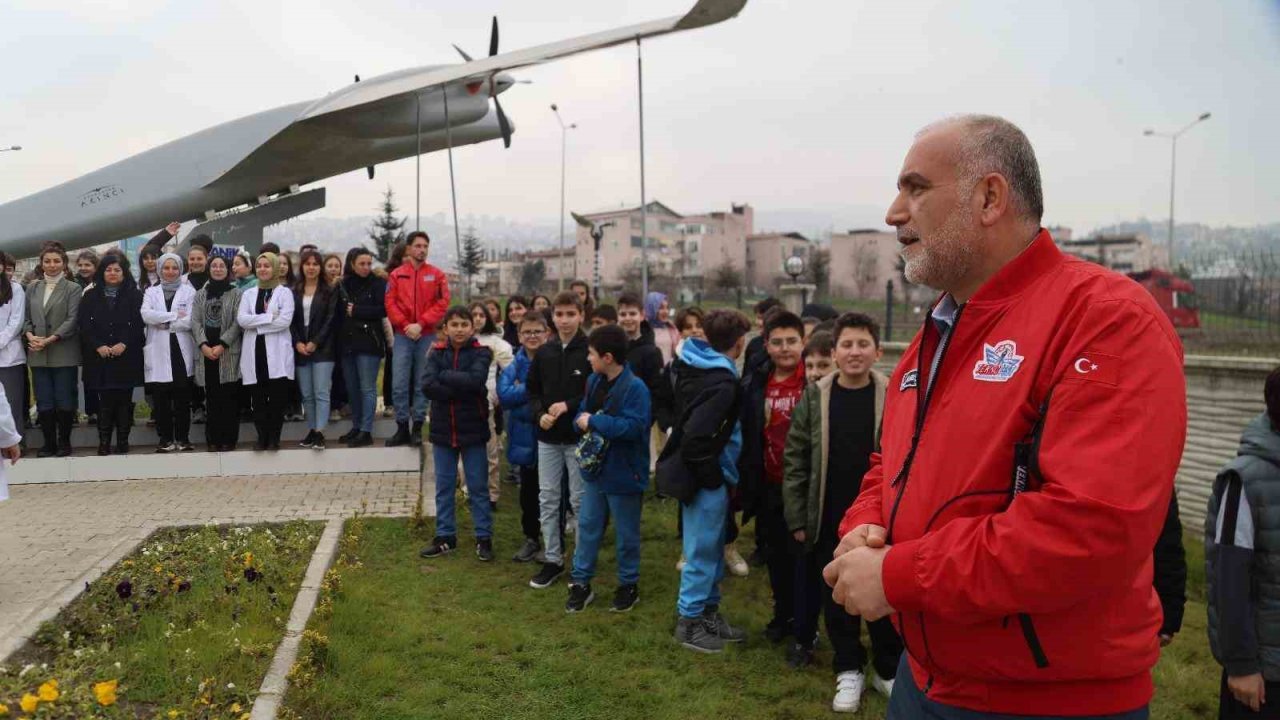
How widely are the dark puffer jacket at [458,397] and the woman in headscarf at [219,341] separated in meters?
3.31

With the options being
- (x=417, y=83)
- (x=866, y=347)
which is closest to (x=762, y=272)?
(x=417, y=83)

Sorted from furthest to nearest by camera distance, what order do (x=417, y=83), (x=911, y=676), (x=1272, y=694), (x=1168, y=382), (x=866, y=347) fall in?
1. (x=417, y=83)
2. (x=866, y=347)
3. (x=1272, y=694)
4. (x=911, y=676)
5. (x=1168, y=382)

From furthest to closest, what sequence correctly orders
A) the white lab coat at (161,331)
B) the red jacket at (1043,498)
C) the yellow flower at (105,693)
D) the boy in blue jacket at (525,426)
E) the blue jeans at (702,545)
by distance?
the white lab coat at (161,331) → the boy in blue jacket at (525,426) → the blue jeans at (702,545) → the yellow flower at (105,693) → the red jacket at (1043,498)

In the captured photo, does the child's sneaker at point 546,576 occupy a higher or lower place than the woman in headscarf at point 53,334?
lower

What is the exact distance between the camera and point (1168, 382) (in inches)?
55.4

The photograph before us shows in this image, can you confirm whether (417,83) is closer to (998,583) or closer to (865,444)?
(865,444)

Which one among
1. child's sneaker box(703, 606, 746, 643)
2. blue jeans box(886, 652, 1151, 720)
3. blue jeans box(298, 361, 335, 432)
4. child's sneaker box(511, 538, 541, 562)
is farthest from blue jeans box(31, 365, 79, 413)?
blue jeans box(886, 652, 1151, 720)

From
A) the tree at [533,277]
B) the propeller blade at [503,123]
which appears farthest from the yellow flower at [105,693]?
the tree at [533,277]

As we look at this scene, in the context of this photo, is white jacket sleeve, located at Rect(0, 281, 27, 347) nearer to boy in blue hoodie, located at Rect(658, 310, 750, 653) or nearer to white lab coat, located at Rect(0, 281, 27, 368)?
white lab coat, located at Rect(0, 281, 27, 368)

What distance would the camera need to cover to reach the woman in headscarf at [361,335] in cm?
878

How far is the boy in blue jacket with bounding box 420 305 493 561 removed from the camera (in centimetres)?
631

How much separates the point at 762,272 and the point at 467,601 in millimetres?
81719

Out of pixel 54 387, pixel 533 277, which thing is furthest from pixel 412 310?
pixel 533 277

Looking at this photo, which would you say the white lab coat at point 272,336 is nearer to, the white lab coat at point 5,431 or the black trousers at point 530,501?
the white lab coat at point 5,431
